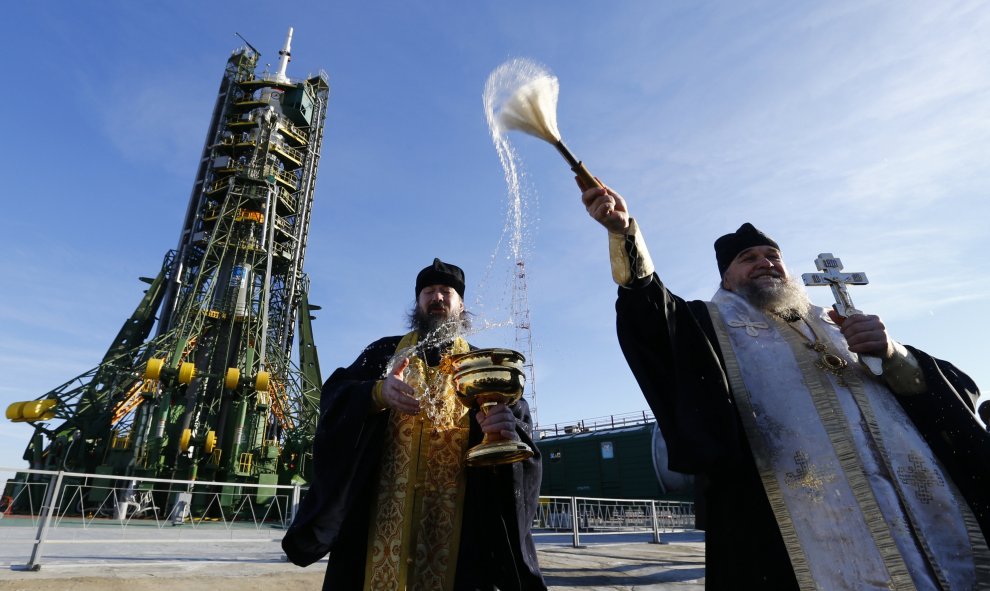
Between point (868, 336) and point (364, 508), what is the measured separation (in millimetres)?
2399

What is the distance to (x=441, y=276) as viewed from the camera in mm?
3391

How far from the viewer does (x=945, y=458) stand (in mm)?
1930

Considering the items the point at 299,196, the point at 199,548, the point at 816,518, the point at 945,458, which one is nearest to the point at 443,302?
the point at 816,518

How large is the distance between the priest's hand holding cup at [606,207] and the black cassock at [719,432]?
262 mm

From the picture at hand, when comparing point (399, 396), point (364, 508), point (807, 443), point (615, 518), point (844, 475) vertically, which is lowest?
point (615, 518)

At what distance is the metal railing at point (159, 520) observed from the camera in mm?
6273

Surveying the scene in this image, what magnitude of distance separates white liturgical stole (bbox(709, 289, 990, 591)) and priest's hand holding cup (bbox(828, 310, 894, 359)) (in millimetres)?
191

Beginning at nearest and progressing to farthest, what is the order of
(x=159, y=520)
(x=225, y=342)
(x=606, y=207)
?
1. (x=606, y=207)
2. (x=159, y=520)
3. (x=225, y=342)

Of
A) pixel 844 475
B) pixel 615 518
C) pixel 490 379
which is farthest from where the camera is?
pixel 615 518

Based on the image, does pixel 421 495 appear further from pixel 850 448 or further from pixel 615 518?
pixel 615 518

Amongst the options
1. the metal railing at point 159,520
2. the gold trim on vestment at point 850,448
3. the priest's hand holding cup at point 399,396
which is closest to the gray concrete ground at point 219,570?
the metal railing at point 159,520

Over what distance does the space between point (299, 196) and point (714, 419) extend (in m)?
31.9

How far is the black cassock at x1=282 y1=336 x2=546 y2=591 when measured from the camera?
233cm

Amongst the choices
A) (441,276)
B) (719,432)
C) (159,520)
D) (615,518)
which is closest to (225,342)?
(159,520)
